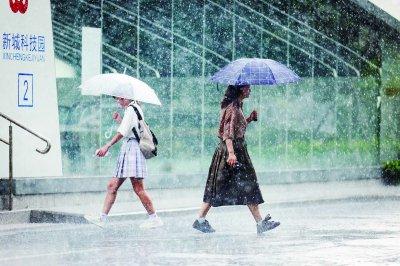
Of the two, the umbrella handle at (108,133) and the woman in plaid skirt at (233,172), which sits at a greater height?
the umbrella handle at (108,133)

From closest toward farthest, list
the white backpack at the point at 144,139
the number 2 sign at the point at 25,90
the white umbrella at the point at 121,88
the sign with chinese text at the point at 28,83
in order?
the white umbrella at the point at 121,88, the white backpack at the point at 144,139, the sign with chinese text at the point at 28,83, the number 2 sign at the point at 25,90

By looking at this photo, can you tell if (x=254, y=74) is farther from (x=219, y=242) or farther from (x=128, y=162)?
(x=219, y=242)

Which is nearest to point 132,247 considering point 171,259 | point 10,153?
point 171,259

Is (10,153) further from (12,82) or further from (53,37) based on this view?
(53,37)

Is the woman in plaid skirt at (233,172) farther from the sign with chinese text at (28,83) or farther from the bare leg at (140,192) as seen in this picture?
→ the sign with chinese text at (28,83)

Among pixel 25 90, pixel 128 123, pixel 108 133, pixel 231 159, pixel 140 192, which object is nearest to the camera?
pixel 231 159

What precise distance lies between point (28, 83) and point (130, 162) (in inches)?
193

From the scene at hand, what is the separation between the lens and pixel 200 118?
79.4 feet

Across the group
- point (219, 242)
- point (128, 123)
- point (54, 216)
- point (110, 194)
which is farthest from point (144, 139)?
point (54, 216)

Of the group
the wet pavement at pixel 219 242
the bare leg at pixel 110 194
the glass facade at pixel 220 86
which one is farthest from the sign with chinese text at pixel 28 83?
the bare leg at pixel 110 194

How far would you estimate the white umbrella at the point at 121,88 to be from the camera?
15.9 meters

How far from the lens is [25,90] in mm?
20297

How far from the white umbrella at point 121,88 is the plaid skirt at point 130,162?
0.60m

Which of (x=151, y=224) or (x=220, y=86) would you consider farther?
(x=220, y=86)
